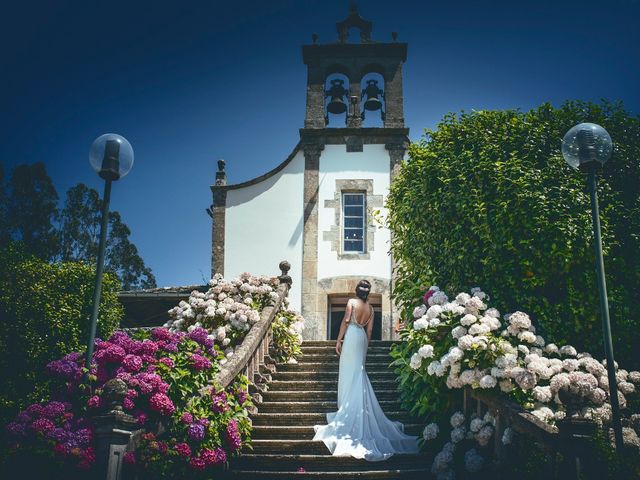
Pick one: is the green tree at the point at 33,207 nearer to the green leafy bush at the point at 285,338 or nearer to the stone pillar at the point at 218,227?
the stone pillar at the point at 218,227

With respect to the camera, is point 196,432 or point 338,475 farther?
point 338,475

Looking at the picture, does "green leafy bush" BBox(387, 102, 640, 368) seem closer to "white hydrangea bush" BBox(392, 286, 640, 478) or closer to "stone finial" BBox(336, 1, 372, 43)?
"white hydrangea bush" BBox(392, 286, 640, 478)

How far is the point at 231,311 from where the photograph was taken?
8711mm

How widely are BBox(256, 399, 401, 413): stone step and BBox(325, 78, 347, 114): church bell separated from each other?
324 inches

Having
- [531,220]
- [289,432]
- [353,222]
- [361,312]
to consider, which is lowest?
[289,432]

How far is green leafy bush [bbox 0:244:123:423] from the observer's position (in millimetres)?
8398

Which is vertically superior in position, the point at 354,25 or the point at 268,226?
the point at 354,25

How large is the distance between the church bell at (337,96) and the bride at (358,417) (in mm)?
7417

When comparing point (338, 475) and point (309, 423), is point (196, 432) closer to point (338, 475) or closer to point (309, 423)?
point (338, 475)

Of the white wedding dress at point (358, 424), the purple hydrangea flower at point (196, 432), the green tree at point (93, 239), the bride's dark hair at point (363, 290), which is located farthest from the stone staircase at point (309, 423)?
the green tree at point (93, 239)

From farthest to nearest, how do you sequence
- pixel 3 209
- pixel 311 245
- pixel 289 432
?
pixel 3 209 < pixel 311 245 < pixel 289 432

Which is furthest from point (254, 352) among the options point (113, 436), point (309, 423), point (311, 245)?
point (311, 245)

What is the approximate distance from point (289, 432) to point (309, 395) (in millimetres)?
946

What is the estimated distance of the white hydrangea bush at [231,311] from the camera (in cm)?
838
